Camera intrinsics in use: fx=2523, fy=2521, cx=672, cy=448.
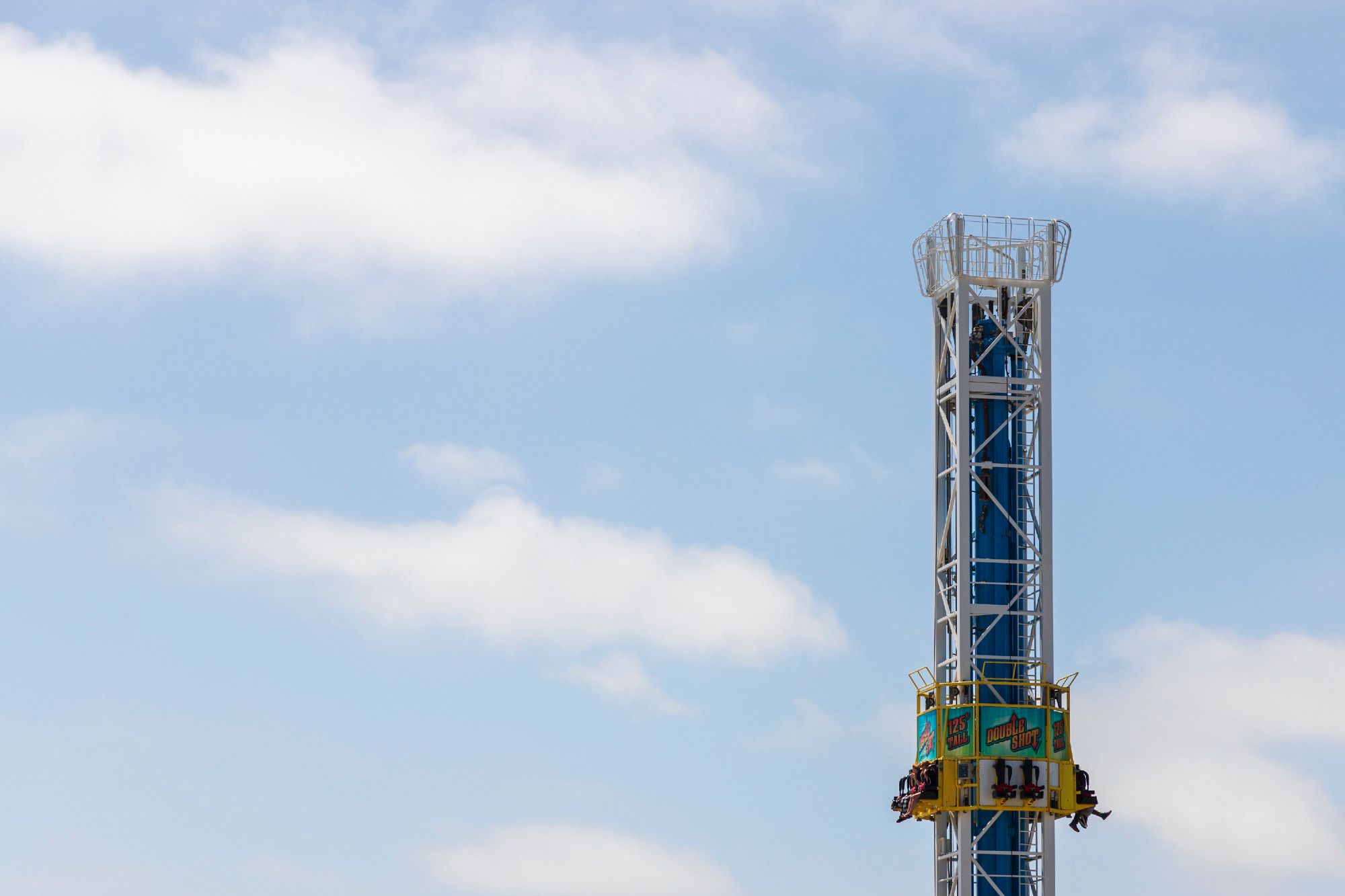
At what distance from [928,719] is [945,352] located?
14.2m

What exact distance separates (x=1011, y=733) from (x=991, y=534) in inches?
295

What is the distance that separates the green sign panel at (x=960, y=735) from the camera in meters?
91.8

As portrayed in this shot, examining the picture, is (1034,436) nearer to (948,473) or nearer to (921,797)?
(948,473)

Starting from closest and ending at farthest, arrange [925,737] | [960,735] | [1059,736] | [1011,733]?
[960,735]
[1011,733]
[1059,736]
[925,737]

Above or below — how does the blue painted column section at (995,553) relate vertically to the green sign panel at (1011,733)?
above

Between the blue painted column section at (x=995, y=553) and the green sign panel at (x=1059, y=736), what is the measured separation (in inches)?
57.0

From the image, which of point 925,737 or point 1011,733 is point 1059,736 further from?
point 925,737

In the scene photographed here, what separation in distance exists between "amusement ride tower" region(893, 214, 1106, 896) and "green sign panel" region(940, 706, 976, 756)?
0.03 metres

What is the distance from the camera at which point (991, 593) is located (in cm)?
9388

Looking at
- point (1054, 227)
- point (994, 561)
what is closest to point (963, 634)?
point (994, 561)

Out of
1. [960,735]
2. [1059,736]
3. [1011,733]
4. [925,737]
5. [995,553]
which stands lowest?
[960,735]

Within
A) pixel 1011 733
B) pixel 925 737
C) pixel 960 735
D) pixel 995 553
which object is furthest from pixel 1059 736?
pixel 995 553

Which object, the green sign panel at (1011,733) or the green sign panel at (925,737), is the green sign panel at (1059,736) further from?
the green sign panel at (925,737)

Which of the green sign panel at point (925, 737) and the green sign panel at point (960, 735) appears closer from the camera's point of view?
the green sign panel at point (960, 735)
